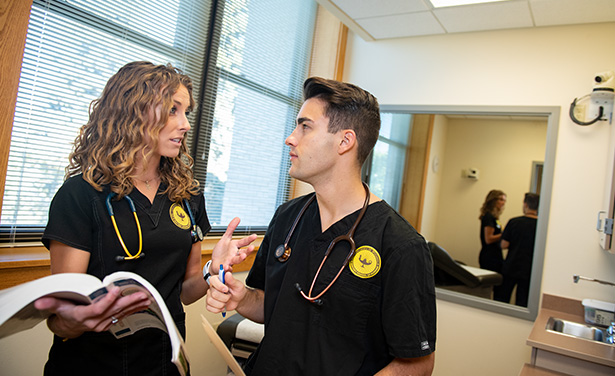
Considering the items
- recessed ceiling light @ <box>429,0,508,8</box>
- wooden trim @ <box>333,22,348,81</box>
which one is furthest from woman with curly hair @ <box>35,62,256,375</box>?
wooden trim @ <box>333,22,348,81</box>

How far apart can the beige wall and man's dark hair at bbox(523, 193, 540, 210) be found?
0.05 meters

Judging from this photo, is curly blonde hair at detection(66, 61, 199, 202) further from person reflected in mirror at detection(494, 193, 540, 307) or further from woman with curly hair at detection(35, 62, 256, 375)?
person reflected in mirror at detection(494, 193, 540, 307)

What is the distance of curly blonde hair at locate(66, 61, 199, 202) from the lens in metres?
1.26

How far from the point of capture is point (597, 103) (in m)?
2.69

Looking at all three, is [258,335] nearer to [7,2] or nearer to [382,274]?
[382,274]

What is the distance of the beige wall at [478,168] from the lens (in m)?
3.08

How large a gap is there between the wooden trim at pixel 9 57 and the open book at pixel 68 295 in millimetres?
1004

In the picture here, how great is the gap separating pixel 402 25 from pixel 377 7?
0.36 metres

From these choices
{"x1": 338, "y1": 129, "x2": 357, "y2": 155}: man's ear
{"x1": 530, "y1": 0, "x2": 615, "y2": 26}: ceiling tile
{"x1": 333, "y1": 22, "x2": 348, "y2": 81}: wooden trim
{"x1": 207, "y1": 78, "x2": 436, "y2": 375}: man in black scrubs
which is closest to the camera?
{"x1": 207, "y1": 78, "x2": 436, "y2": 375}: man in black scrubs

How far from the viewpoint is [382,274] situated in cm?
117

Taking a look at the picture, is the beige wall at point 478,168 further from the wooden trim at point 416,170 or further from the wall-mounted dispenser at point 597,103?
the wall-mounted dispenser at point 597,103

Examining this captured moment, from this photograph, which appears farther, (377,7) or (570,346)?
(377,7)

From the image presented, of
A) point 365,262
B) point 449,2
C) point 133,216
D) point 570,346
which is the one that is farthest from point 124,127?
point 449,2

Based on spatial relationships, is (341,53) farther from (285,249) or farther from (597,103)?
(285,249)
